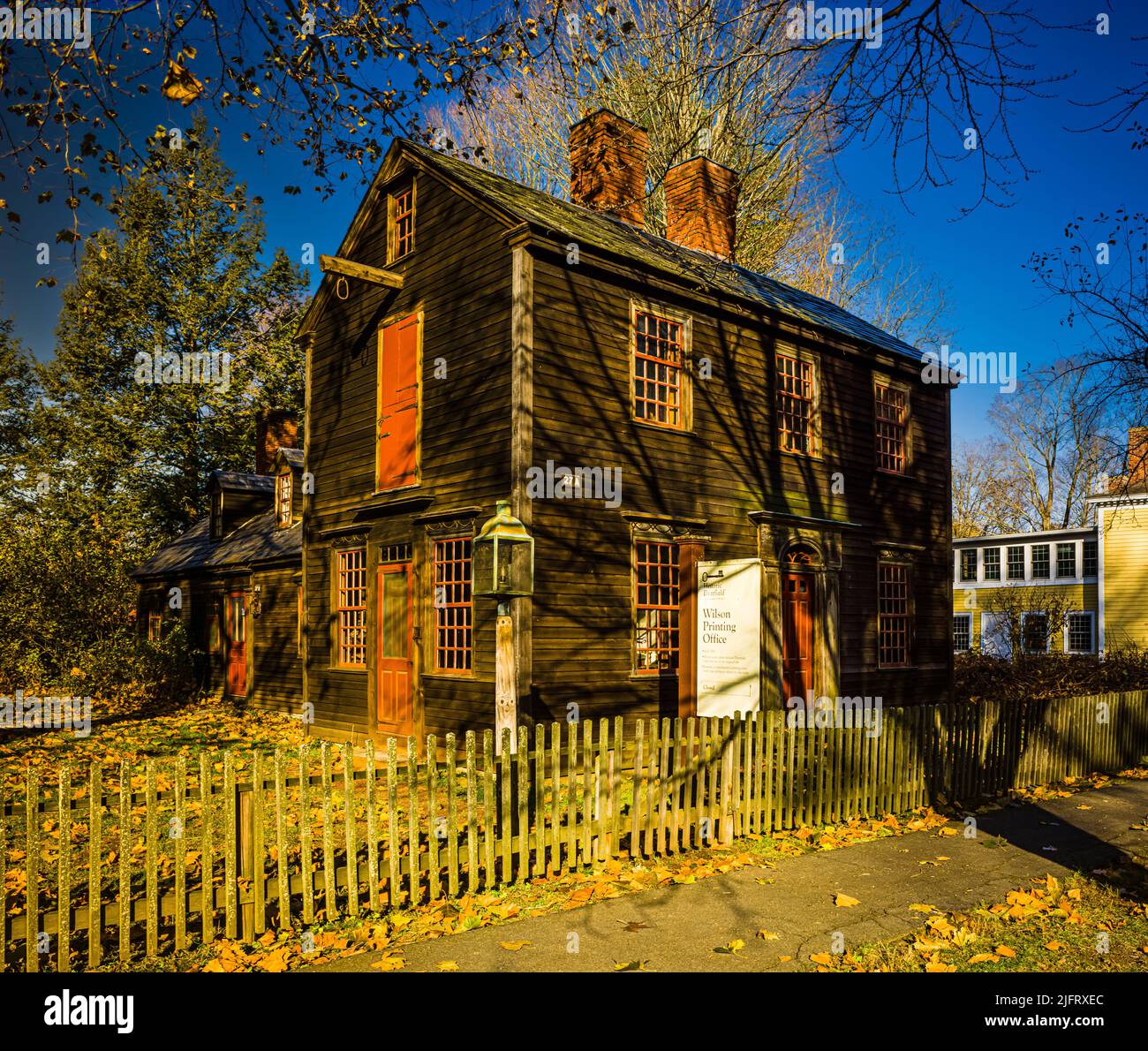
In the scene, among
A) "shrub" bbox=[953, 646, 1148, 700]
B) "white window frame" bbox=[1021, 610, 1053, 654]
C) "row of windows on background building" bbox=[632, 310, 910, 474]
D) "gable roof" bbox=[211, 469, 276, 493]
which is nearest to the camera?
"row of windows on background building" bbox=[632, 310, 910, 474]

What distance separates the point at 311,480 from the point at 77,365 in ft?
85.1

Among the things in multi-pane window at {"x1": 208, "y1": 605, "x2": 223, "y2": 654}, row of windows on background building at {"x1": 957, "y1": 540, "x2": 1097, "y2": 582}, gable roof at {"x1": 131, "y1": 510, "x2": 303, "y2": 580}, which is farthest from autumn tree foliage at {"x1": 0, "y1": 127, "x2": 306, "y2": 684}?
row of windows on background building at {"x1": 957, "y1": 540, "x2": 1097, "y2": 582}

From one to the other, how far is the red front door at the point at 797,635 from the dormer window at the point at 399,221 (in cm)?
933

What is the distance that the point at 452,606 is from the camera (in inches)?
533

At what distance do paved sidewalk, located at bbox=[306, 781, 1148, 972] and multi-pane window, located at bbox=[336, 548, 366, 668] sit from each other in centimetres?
1025

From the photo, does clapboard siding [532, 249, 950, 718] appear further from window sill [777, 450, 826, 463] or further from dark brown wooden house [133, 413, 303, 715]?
dark brown wooden house [133, 413, 303, 715]

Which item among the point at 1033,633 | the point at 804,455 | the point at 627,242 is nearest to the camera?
the point at 627,242

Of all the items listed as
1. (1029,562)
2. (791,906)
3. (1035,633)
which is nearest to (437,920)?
(791,906)

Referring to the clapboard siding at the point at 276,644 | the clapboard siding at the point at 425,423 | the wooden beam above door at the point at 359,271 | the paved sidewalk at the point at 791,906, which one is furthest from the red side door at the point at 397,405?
the paved sidewalk at the point at 791,906

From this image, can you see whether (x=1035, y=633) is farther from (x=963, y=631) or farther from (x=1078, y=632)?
(x=963, y=631)

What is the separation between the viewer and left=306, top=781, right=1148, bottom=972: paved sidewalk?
5477mm

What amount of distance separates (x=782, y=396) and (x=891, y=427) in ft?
13.9

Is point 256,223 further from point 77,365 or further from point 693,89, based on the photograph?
point 693,89

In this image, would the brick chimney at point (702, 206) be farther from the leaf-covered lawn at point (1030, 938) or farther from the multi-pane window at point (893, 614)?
the leaf-covered lawn at point (1030, 938)
